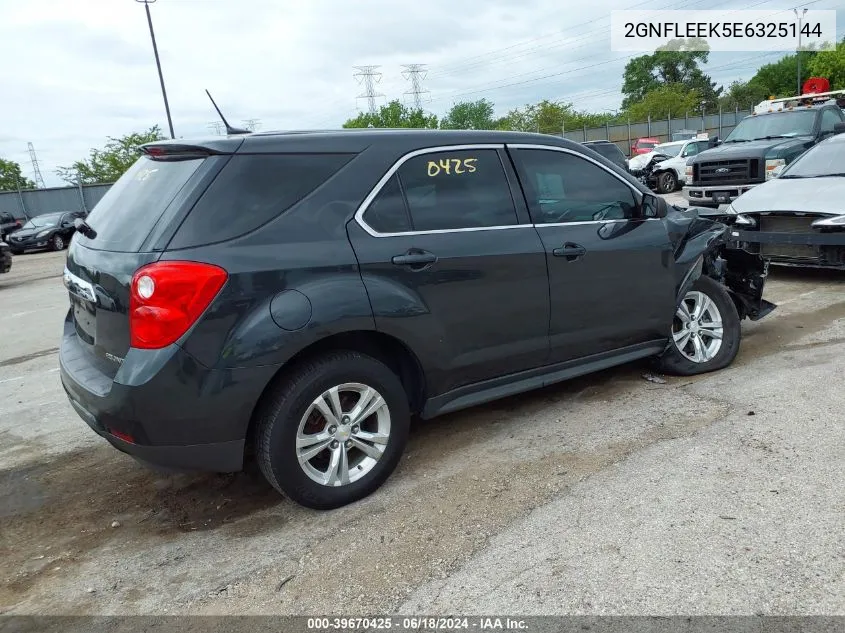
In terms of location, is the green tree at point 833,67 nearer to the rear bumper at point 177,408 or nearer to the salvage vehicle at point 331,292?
the salvage vehicle at point 331,292

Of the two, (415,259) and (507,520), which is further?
(415,259)

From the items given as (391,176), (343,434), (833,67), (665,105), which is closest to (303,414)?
(343,434)

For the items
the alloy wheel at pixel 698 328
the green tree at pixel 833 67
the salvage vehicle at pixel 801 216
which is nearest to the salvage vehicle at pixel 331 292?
the alloy wheel at pixel 698 328

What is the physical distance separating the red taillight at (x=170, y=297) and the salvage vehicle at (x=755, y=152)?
11255mm

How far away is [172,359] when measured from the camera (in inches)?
113

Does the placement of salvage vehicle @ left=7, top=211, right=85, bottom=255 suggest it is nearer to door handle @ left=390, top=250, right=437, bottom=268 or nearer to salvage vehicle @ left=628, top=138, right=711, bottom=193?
salvage vehicle @ left=628, top=138, right=711, bottom=193

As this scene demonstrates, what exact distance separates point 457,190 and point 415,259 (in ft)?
1.76

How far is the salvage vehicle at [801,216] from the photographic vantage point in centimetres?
705

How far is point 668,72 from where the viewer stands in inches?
4050

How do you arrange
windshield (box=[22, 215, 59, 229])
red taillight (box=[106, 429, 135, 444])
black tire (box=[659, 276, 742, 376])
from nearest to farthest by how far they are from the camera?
red taillight (box=[106, 429, 135, 444]) → black tire (box=[659, 276, 742, 376]) → windshield (box=[22, 215, 59, 229])

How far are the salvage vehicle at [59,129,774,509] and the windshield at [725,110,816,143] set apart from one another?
10760mm

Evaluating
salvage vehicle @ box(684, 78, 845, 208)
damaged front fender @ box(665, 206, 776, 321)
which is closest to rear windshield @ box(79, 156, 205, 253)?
damaged front fender @ box(665, 206, 776, 321)

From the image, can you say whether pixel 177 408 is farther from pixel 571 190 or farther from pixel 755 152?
pixel 755 152

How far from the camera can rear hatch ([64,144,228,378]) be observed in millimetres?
2996
